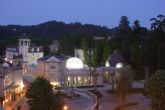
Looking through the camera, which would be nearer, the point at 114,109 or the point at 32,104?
the point at 32,104

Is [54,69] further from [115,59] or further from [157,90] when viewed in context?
[157,90]

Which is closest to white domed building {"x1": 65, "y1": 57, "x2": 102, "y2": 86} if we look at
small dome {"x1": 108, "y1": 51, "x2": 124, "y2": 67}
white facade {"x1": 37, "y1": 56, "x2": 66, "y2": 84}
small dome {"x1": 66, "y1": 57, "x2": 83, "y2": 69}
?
white facade {"x1": 37, "y1": 56, "x2": 66, "y2": 84}

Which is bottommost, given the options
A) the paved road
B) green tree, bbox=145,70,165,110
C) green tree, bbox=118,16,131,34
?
the paved road

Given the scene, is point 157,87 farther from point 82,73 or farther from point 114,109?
point 82,73

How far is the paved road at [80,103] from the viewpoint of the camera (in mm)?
44319

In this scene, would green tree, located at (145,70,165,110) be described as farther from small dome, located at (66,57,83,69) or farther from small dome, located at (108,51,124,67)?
small dome, located at (108,51,124,67)

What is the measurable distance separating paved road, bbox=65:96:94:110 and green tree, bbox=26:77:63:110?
6.20 meters

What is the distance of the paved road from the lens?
145ft

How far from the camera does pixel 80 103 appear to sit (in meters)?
47.2

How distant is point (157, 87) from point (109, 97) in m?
31.0

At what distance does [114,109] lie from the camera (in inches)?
1649

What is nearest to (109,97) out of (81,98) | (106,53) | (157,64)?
(81,98)

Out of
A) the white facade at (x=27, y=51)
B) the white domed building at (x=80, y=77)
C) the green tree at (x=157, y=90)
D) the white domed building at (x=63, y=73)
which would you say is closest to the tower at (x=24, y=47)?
the white facade at (x=27, y=51)

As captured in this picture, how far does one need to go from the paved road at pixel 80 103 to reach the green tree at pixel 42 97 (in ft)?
20.3
